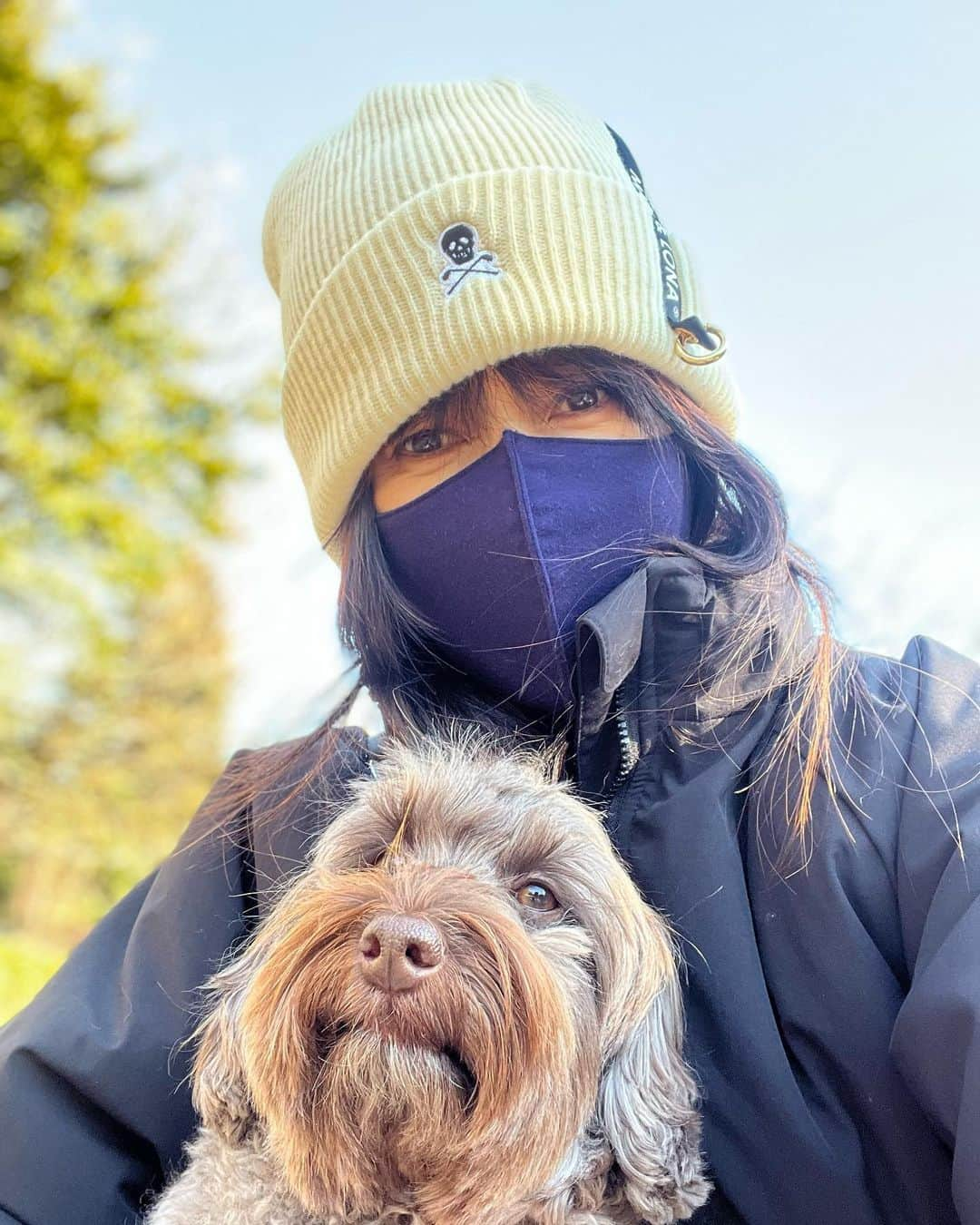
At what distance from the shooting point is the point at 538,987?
5.98 feet

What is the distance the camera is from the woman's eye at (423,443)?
2.55 m

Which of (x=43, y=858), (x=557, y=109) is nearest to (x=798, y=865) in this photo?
(x=557, y=109)

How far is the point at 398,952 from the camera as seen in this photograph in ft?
5.68

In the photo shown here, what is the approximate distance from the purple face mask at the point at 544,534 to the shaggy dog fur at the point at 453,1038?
1.00ft

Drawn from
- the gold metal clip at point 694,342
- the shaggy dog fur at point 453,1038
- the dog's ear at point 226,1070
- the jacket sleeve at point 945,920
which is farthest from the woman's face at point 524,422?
the dog's ear at point 226,1070

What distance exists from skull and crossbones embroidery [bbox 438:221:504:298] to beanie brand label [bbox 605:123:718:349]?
413mm

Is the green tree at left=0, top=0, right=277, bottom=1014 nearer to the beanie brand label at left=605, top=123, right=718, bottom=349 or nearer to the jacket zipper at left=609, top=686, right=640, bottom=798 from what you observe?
the beanie brand label at left=605, top=123, right=718, bottom=349

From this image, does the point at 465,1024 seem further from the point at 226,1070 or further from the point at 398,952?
the point at 226,1070

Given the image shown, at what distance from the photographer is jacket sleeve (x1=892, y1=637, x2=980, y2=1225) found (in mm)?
1604

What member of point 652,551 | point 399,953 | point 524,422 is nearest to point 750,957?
point 399,953

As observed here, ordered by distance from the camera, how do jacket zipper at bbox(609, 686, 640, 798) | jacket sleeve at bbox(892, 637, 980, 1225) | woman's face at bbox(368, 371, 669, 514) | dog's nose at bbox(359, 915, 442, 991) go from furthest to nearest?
woman's face at bbox(368, 371, 669, 514), jacket zipper at bbox(609, 686, 640, 798), dog's nose at bbox(359, 915, 442, 991), jacket sleeve at bbox(892, 637, 980, 1225)

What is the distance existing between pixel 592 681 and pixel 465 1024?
73 centimetres

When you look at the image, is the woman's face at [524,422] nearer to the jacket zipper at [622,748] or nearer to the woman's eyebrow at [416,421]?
the woman's eyebrow at [416,421]

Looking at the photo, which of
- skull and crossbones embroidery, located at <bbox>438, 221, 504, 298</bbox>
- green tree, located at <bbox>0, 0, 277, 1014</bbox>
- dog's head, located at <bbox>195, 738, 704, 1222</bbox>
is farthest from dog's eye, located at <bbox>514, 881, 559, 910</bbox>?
green tree, located at <bbox>0, 0, 277, 1014</bbox>
